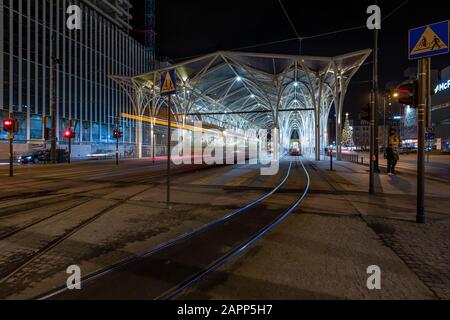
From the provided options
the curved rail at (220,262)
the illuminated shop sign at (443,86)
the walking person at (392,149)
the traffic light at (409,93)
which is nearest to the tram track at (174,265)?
the curved rail at (220,262)

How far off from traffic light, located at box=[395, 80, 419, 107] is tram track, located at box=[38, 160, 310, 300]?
3721mm

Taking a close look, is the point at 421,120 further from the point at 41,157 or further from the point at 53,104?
the point at 41,157

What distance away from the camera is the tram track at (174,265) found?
3.14 meters

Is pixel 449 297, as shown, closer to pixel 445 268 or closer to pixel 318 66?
pixel 445 268

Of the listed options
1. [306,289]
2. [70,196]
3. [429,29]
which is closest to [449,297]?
[306,289]

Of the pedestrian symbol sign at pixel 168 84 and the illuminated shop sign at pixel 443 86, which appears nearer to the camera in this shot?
the pedestrian symbol sign at pixel 168 84

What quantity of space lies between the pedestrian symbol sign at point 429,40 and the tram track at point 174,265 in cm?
436

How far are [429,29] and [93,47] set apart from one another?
183 ft

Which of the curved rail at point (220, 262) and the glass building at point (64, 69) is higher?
the glass building at point (64, 69)

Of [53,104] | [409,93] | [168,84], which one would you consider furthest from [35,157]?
[409,93]

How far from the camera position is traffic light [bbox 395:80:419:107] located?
607cm

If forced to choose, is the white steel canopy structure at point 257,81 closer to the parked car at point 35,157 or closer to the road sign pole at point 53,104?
the road sign pole at point 53,104

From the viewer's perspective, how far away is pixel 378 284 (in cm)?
334

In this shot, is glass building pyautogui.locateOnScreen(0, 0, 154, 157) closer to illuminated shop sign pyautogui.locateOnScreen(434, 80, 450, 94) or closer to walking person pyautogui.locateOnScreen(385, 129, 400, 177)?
walking person pyautogui.locateOnScreen(385, 129, 400, 177)
